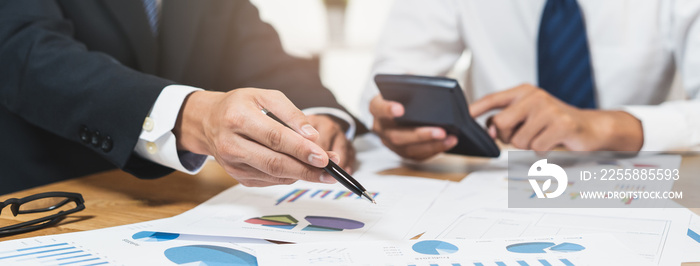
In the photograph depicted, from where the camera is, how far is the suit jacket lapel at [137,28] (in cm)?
85

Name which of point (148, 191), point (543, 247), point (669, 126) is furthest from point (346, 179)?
point (669, 126)

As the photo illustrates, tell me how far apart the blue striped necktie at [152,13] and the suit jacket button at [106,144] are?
35 centimetres

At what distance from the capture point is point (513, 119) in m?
0.83

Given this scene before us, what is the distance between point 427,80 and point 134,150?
38cm

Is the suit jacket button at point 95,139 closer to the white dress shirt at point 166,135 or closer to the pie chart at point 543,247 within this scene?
the white dress shirt at point 166,135

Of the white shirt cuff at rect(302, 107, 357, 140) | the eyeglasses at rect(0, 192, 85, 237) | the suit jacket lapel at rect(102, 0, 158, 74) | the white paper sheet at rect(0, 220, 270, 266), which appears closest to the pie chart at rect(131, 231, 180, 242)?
the white paper sheet at rect(0, 220, 270, 266)

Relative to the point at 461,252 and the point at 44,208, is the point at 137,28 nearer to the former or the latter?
the point at 44,208

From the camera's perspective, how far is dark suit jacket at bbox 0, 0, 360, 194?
0.62 metres

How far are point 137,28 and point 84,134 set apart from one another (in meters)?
0.29

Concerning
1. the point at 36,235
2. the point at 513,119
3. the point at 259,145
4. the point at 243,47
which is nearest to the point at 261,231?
the point at 259,145

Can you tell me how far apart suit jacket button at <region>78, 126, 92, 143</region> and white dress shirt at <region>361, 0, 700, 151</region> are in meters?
0.68

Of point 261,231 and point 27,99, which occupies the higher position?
point 27,99

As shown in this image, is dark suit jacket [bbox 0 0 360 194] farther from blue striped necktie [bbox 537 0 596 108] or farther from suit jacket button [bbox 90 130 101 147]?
blue striped necktie [bbox 537 0 596 108]

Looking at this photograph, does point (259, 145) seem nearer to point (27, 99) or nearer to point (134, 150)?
point (134, 150)
